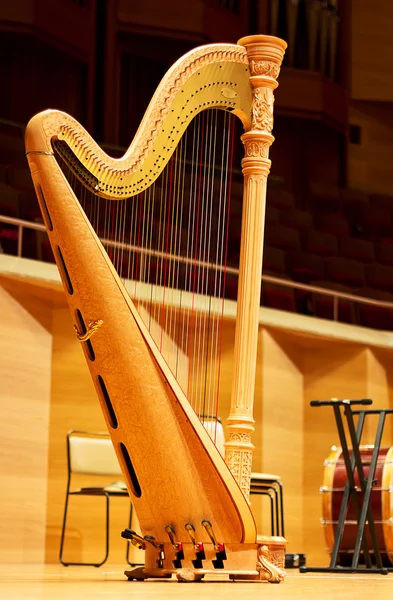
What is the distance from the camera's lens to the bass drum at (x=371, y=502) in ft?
11.1

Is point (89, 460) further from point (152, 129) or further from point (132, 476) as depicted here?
point (152, 129)

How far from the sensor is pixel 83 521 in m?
3.95

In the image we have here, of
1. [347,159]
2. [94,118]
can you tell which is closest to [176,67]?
[94,118]

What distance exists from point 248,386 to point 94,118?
4.21 meters

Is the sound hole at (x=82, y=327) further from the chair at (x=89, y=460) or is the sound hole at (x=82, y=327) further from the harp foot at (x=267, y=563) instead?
the chair at (x=89, y=460)

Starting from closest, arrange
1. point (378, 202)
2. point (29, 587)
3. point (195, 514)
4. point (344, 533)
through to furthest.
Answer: point (29, 587) < point (195, 514) < point (344, 533) < point (378, 202)

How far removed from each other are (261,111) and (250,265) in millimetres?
313

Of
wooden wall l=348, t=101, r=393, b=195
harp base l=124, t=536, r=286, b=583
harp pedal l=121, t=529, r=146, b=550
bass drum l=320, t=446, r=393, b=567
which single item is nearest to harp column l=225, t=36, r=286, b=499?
harp base l=124, t=536, r=286, b=583

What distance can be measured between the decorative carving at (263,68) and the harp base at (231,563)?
0.90 m

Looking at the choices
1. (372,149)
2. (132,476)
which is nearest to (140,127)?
(132,476)

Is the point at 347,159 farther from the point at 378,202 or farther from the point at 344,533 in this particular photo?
the point at 344,533

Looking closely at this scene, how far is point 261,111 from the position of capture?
2152 mm

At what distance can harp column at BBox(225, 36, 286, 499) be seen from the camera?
2.07 meters

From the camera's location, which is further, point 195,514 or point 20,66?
point 20,66
